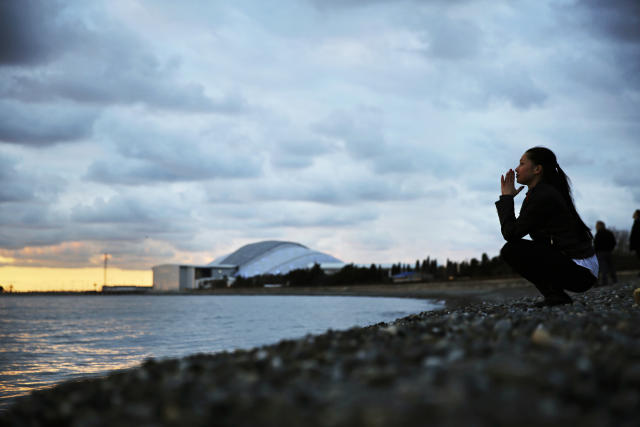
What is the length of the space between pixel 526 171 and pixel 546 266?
1098mm

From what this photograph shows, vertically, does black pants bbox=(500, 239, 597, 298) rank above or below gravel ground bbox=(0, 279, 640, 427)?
above

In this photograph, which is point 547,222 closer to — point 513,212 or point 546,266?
point 513,212

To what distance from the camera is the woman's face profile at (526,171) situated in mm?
5750

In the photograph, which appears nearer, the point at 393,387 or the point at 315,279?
the point at 393,387

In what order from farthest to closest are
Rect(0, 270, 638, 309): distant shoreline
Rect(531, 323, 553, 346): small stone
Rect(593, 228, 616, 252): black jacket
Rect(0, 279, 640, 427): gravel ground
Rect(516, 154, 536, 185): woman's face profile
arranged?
Rect(0, 270, 638, 309): distant shoreline
Rect(593, 228, 616, 252): black jacket
Rect(516, 154, 536, 185): woman's face profile
Rect(531, 323, 553, 346): small stone
Rect(0, 279, 640, 427): gravel ground

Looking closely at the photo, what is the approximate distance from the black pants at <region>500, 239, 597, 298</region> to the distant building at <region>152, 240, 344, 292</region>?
375 ft

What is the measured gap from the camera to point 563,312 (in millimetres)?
5344

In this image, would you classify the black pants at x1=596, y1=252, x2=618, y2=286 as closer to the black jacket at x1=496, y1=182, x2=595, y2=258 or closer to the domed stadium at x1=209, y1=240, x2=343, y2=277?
the black jacket at x1=496, y1=182, x2=595, y2=258

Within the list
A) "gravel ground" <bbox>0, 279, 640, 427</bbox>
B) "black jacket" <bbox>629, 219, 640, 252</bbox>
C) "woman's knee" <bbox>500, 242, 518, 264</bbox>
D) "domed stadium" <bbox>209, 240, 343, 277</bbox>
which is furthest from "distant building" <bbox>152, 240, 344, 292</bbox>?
"gravel ground" <bbox>0, 279, 640, 427</bbox>

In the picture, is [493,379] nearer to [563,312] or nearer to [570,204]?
[563,312]

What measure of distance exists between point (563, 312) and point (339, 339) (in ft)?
8.84

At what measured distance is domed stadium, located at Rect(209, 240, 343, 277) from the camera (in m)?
122

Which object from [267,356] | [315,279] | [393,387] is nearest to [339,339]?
[267,356]

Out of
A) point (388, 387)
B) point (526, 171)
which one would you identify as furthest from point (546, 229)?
point (388, 387)
